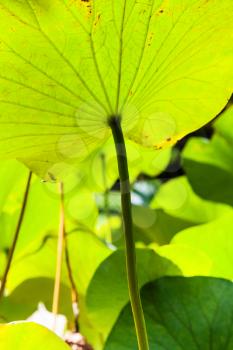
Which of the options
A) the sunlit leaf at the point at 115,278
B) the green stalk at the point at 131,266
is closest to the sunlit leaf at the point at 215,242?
the sunlit leaf at the point at 115,278

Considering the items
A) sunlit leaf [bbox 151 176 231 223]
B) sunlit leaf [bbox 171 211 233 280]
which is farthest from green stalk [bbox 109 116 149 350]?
sunlit leaf [bbox 151 176 231 223]

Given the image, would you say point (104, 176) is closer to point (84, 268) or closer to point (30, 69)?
point (84, 268)

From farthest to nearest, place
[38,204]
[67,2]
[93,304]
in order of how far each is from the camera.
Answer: [38,204] < [93,304] < [67,2]

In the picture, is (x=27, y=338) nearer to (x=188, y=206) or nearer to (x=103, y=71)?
(x=103, y=71)

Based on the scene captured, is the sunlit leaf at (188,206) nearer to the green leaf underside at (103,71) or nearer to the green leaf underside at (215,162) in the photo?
the green leaf underside at (215,162)

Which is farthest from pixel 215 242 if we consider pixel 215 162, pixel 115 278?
pixel 215 162

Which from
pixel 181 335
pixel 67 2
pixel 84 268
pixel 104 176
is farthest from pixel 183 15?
pixel 104 176

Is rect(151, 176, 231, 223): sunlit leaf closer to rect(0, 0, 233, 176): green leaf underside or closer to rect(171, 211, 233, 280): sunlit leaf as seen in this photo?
rect(171, 211, 233, 280): sunlit leaf
